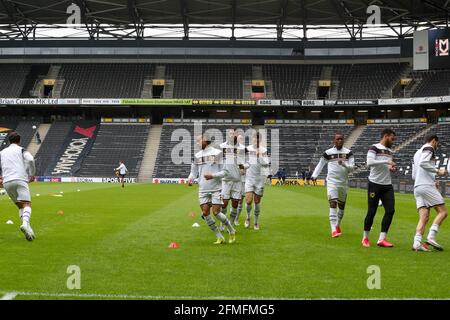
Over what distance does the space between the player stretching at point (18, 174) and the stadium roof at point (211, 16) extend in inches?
1960

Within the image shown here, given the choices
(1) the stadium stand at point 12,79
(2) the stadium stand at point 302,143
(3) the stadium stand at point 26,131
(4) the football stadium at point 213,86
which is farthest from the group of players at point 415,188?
(1) the stadium stand at point 12,79

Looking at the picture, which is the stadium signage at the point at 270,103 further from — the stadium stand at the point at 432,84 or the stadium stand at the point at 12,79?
the stadium stand at the point at 12,79

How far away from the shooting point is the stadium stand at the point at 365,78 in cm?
7125

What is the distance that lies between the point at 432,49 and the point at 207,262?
1512 inches

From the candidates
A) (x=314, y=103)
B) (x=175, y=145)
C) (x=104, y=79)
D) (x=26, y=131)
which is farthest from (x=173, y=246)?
(x=104, y=79)

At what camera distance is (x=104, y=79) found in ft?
246

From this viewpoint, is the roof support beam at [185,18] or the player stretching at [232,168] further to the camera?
the roof support beam at [185,18]

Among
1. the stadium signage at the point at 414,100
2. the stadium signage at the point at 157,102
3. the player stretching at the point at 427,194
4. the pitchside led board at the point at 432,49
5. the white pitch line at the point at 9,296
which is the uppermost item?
the pitchside led board at the point at 432,49

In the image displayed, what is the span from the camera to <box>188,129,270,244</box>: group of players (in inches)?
480

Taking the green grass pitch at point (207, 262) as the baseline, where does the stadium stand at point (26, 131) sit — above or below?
above

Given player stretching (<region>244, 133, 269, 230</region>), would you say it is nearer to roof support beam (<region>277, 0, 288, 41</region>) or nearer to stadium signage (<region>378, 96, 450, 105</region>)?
roof support beam (<region>277, 0, 288, 41</region>)

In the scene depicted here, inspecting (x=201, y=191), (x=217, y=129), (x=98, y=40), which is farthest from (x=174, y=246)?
(x=98, y=40)

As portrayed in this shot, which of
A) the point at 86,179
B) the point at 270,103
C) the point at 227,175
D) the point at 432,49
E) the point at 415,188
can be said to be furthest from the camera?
the point at 270,103

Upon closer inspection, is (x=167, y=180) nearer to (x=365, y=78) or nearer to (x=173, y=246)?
(x=365, y=78)
